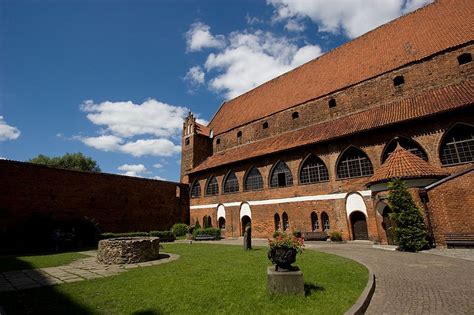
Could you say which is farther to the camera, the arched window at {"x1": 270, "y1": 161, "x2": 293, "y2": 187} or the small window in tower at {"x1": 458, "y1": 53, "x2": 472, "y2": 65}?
the arched window at {"x1": 270, "y1": 161, "x2": 293, "y2": 187}

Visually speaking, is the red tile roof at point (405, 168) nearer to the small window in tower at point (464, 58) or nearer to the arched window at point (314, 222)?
the arched window at point (314, 222)

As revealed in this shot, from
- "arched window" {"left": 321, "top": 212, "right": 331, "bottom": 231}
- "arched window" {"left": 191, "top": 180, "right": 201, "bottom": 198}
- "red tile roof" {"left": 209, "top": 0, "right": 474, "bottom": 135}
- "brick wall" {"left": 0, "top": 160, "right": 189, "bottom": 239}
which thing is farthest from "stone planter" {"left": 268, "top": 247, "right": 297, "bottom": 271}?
"arched window" {"left": 191, "top": 180, "right": 201, "bottom": 198}

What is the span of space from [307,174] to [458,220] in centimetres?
970

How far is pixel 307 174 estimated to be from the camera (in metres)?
20.2

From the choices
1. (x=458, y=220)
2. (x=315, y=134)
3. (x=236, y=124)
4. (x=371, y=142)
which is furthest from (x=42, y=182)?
(x=458, y=220)

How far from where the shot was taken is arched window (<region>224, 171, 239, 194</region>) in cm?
2516

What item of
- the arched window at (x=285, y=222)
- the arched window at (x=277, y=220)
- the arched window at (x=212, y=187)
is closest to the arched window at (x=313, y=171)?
the arched window at (x=285, y=222)

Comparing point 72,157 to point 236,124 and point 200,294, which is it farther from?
point 200,294

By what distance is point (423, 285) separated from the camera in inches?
250

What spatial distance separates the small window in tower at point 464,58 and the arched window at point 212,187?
21.1 metres

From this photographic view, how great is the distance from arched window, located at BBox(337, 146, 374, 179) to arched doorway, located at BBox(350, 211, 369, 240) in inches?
102

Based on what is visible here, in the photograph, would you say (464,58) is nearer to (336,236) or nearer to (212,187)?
(336,236)

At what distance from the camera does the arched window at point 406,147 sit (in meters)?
15.4

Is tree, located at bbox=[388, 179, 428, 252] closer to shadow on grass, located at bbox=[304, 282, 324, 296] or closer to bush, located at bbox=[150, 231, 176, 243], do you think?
shadow on grass, located at bbox=[304, 282, 324, 296]
